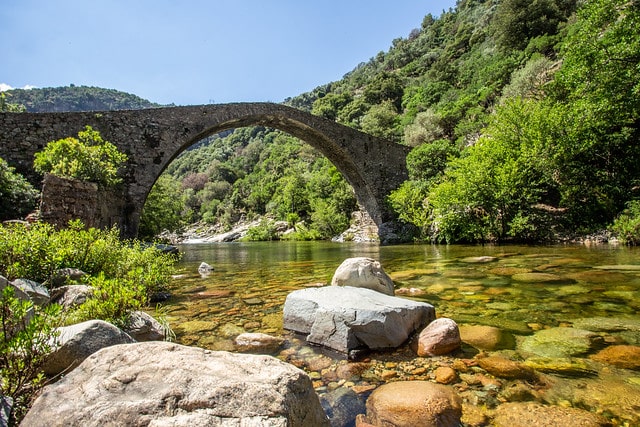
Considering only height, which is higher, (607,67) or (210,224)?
(607,67)

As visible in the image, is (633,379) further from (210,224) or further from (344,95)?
(344,95)

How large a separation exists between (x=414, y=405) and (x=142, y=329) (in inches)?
90.8

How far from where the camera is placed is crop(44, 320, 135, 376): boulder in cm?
175

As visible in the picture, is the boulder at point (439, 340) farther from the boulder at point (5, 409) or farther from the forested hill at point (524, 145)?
the forested hill at point (524, 145)

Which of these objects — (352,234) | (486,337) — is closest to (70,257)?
(486,337)

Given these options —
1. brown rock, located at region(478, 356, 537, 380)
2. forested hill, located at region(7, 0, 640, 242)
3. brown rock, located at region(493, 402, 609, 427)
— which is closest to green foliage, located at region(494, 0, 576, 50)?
forested hill, located at region(7, 0, 640, 242)

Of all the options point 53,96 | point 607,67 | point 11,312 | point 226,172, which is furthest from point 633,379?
point 53,96

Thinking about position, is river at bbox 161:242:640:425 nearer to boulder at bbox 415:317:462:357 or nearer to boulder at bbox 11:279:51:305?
boulder at bbox 415:317:462:357

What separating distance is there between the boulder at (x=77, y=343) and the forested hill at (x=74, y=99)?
109082 mm

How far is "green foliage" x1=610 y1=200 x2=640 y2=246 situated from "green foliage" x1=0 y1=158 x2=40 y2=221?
1622 cm

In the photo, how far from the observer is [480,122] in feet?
67.6

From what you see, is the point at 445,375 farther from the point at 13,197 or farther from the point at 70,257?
the point at 13,197

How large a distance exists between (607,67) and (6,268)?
15.0 metres

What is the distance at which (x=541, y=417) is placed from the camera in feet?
5.58
